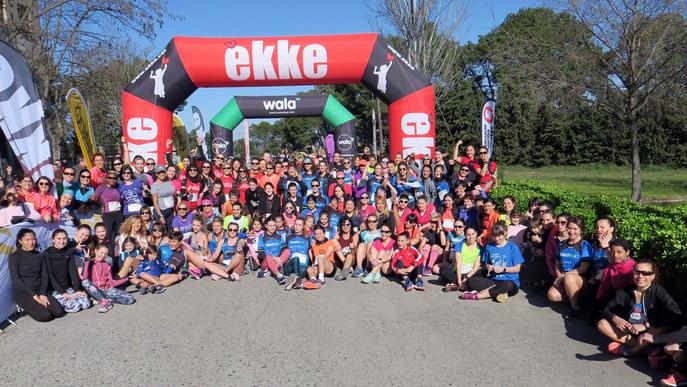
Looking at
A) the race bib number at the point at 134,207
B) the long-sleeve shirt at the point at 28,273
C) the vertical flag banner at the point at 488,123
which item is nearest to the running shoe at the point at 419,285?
the long-sleeve shirt at the point at 28,273

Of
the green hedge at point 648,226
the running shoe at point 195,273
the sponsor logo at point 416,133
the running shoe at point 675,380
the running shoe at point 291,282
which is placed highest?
the sponsor logo at point 416,133

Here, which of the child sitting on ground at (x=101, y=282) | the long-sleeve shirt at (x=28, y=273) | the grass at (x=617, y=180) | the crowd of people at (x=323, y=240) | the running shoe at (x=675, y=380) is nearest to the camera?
the running shoe at (x=675, y=380)

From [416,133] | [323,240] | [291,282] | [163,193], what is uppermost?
[416,133]

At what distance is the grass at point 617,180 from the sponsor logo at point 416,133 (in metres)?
6.52

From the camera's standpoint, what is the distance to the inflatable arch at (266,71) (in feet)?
34.2

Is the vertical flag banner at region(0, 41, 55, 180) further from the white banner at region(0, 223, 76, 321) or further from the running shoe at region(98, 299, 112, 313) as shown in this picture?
the running shoe at region(98, 299, 112, 313)

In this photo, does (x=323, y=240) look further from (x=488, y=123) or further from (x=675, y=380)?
(x=488, y=123)

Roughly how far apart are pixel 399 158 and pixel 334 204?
2.49m

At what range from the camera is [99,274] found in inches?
244

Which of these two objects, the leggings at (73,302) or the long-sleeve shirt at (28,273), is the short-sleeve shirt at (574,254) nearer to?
the leggings at (73,302)

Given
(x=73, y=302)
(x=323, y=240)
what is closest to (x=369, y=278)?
(x=323, y=240)

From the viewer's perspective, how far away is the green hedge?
15.3ft

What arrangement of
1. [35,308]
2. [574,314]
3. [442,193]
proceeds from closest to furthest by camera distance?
[574,314] < [35,308] < [442,193]

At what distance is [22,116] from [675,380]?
8.48 meters
